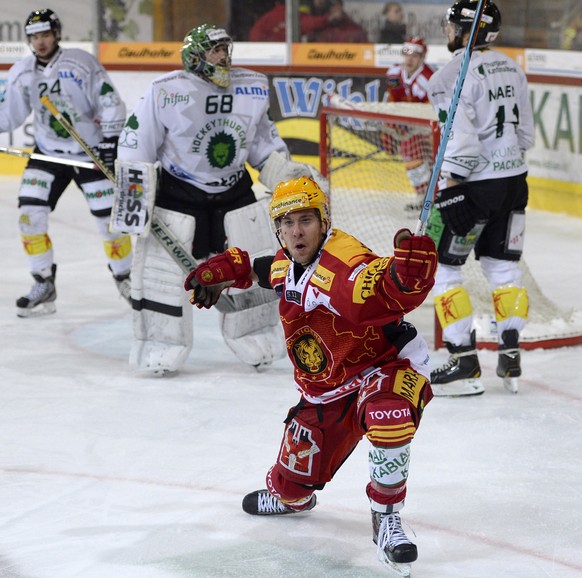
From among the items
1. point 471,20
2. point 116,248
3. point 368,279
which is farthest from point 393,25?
point 368,279

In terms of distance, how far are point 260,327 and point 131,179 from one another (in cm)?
80

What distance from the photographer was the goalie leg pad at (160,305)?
14.9ft

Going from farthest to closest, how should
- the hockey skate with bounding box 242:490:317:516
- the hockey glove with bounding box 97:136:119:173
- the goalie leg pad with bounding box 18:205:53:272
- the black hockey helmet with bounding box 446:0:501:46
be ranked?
the goalie leg pad with bounding box 18:205:53:272 → the hockey glove with bounding box 97:136:119:173 → the black hockey helmet with bounding box 446:0:501:46 → the hockey skate with bounding box 242:490:317:516

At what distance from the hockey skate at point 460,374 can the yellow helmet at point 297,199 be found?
5.47 feet

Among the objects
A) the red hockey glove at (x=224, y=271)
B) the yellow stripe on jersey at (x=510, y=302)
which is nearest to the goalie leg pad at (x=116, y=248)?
the yellow stripe on jersey at (x=510, y=302)

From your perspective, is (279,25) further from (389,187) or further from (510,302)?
(510,302)

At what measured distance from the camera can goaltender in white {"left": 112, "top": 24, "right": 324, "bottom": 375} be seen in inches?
175

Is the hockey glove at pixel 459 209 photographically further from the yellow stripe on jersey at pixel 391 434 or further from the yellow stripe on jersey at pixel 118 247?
the yellow stripe on jersey at pixel 118 247

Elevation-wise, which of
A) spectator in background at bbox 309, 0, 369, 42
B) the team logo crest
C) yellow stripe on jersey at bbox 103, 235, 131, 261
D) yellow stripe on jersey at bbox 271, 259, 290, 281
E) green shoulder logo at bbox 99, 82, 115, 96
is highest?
spectator in background at bbox 309, 0, 369, 42

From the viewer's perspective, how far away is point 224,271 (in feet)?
9.98

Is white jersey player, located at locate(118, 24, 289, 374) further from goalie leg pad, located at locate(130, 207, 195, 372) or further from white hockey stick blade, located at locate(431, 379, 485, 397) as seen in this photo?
white hockey stick blade, located at locate(431, 379, 485, 397)

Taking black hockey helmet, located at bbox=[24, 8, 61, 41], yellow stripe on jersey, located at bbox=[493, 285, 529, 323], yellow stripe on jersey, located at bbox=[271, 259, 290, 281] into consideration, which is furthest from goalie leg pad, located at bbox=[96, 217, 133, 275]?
yellow stripe on jersey, located at bbox=[271, 259, 290, 281]

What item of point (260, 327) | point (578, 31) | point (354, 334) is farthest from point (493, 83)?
point (578, 31)

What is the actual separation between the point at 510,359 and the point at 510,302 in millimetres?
209
